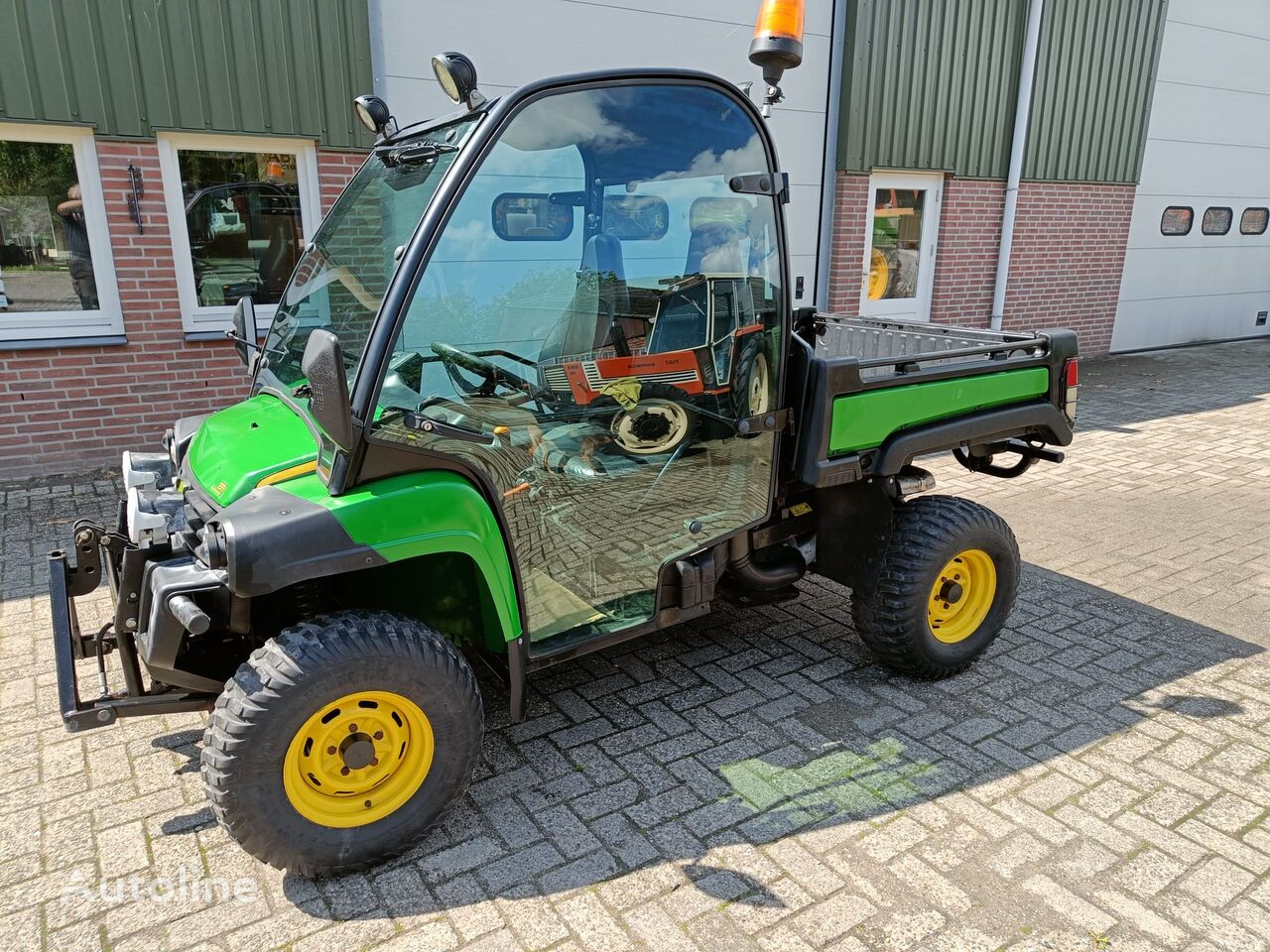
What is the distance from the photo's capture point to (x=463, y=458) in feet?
8.02

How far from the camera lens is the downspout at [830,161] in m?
8.45

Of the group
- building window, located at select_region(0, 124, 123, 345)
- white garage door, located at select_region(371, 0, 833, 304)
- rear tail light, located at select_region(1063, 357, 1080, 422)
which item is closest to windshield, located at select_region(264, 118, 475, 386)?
Answer: rear tail light, located at select_region(1063, 357, 1080, 422)

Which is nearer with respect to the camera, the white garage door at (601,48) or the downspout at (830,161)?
the white garage door at (601,48)

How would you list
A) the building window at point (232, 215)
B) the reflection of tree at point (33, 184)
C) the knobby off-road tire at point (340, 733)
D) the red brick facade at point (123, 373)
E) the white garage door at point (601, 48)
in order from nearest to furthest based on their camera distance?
the knobby off-road tire at point (340, 733)
the reflection of tree at point (33, 184)
the red brick facade at point (123, 373)
the building window at point (232, 215)
the white garage door at point (601, 48)

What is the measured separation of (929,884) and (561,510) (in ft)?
4.89

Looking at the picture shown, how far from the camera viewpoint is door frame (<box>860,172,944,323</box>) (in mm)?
9242

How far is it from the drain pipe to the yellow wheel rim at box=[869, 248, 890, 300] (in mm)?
1277

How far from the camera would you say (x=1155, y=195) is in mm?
11461

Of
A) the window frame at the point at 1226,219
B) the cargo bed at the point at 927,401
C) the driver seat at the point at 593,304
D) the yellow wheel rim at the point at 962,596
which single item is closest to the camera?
the driver seat at the point at 593,304

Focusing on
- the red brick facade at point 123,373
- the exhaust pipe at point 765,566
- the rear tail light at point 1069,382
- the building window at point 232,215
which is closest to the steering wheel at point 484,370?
the exhaust pipe at point 765,566

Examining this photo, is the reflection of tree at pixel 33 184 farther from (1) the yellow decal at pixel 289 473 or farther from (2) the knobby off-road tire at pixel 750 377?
(2) the knobby off-road tire at pixel 750 377

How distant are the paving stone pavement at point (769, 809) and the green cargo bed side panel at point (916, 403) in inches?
41.0

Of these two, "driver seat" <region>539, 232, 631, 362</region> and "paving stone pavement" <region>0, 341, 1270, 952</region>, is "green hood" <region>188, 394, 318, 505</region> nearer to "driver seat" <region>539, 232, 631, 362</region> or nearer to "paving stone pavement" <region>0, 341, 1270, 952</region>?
"driver seat" <region>539, 232, 631, 362</region>

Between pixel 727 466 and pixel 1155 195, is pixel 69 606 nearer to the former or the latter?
pixel 727 466
